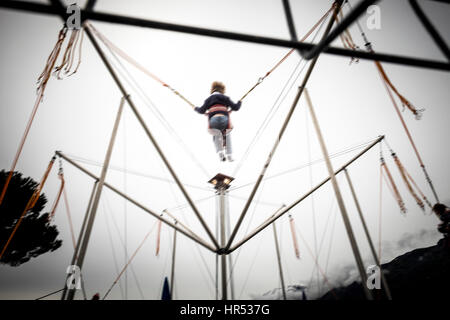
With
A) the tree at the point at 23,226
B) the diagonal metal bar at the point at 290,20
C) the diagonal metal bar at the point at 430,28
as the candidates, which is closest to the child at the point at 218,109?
the diagonal metal bar at the point at 290,20

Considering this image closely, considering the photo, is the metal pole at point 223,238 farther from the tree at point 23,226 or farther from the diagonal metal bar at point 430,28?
the tree at point 23,226

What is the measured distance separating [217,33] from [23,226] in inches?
788

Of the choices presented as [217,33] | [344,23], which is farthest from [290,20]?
[217,33]

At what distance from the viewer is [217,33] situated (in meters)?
1.49

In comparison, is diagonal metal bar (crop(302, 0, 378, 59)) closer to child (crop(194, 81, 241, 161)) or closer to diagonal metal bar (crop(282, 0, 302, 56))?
diagonal metal bar (crop(282, 0, 302, 56))

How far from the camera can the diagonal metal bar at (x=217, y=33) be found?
121 centimetres

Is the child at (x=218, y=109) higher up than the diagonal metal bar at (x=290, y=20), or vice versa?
the child at (x=218, y=109)

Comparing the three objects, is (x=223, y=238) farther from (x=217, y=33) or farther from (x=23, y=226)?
(x=23, y=226)

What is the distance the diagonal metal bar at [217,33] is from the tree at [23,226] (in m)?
15.2

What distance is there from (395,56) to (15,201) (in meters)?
19.1

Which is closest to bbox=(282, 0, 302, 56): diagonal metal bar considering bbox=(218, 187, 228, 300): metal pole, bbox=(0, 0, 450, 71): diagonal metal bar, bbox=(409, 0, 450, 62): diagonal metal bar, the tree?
bbox=(0, 0, 450, 71): diagonal metal bar

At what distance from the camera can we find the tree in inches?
515
